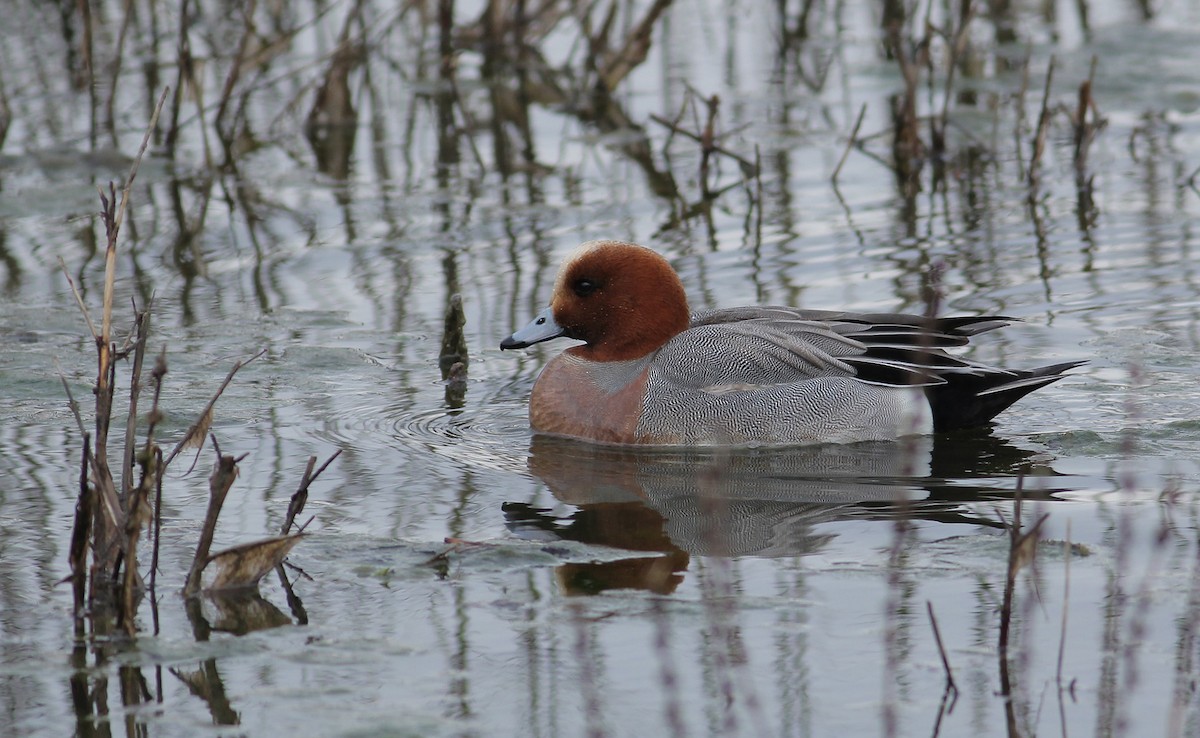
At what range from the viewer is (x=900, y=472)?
602 centimetres

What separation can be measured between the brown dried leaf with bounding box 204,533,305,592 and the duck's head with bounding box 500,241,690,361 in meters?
2.28

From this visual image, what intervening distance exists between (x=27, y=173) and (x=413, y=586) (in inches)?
263

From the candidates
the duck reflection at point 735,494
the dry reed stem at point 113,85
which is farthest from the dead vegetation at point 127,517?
the dry reed stem at point 113,85

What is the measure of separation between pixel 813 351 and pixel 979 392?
644mm

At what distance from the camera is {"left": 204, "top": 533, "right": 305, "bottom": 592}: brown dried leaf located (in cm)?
450

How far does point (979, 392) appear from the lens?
6.39 metres

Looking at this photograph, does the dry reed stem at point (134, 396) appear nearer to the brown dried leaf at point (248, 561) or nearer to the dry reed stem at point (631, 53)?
the brown dried leaf at point (248, 561)

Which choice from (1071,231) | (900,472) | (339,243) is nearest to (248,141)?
(339,243)

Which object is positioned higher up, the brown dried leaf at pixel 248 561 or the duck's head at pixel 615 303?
the duck's head at pixel 615 303

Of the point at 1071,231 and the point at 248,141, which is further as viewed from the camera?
the point at 248,141

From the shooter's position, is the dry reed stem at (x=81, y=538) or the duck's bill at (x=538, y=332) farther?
the duck's bill at (x=538, y=332)

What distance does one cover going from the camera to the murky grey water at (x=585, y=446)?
3.98 meters

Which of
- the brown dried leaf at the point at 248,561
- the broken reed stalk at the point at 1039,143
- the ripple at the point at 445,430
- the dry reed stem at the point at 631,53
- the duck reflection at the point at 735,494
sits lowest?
the duck reflection at the point at 735,494

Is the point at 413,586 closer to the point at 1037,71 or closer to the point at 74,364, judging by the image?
the point at 74,364
